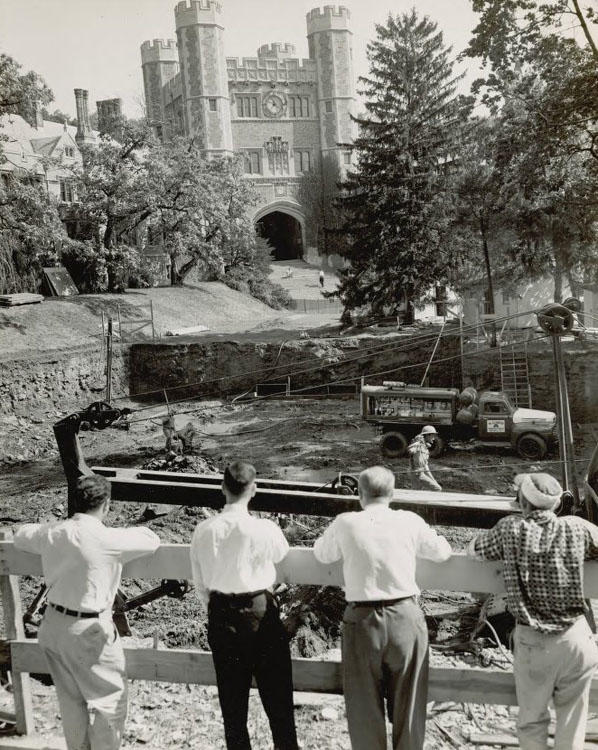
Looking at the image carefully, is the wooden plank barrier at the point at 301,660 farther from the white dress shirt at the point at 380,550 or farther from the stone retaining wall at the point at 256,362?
the stone retaining wall at the point at 256,362

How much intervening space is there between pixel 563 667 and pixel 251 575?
1.57m

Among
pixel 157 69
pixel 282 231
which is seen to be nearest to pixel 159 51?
pixel 157 69

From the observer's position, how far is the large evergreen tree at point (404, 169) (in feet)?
100

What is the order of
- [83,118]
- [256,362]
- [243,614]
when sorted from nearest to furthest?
1. [243,614]
2. [256,362]
3. [83,118]

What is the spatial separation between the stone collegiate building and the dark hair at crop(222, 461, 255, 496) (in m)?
57.2

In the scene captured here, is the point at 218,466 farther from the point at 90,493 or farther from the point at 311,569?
the point at 311,569

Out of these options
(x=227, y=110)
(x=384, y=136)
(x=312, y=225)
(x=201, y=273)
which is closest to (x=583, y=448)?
(x=384, y=136)

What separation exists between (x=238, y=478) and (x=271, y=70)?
64.5 meters

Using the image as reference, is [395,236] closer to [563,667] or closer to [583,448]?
[583,448]

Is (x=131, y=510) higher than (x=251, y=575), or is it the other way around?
(x=251, y=575)

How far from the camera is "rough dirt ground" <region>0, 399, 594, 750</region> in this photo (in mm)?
4742

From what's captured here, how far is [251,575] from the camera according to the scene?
3691mm

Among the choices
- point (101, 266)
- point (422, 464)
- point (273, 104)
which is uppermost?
point (273, 104)

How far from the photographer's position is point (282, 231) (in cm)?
6300
